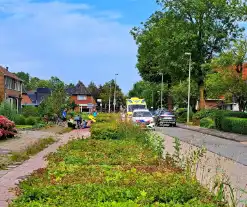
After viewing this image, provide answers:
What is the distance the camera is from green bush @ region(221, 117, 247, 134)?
31819 millimetres

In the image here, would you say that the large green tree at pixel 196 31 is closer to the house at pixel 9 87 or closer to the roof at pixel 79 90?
the house at pixel 9 87

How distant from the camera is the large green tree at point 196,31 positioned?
48.2m

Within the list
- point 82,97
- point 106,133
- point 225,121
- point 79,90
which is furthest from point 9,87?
point 79,90

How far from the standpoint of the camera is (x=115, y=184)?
8.03 meters

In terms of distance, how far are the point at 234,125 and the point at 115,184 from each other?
27.0m

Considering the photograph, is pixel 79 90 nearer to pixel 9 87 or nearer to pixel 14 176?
pixel 9 87

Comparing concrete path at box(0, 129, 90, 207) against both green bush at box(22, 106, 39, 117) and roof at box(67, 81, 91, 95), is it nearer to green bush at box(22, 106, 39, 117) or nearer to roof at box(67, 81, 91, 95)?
green bush at box(22, 106, 39, 117)

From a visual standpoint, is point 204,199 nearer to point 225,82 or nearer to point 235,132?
point 235,132

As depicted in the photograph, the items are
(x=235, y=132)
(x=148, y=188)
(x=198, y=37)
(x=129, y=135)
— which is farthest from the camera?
(x=198, y=37)

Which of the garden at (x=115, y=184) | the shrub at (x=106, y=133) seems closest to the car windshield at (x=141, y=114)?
the shrub at (x=106, y=133)

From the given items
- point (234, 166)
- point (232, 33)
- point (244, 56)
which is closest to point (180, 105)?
point (232, 33)

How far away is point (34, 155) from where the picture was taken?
51.4 feet

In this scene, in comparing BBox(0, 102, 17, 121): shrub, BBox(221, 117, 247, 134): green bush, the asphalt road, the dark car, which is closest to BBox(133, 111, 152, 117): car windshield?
BBox(221, 117, 247, 134): green bush

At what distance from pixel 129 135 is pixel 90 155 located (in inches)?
247
